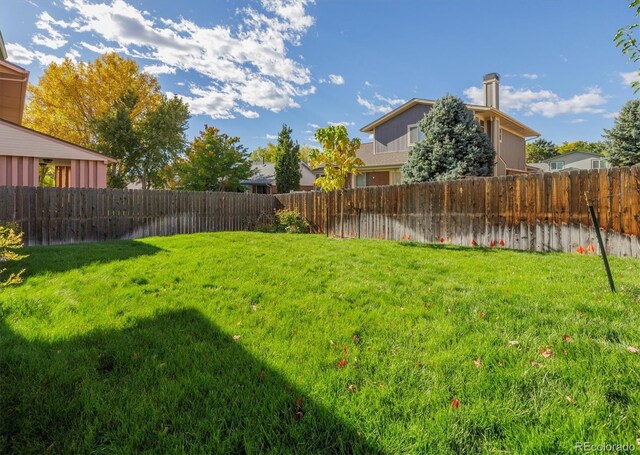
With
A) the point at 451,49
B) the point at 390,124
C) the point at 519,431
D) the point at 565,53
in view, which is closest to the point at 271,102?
the point at 390,124

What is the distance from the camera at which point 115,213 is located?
34.2ft

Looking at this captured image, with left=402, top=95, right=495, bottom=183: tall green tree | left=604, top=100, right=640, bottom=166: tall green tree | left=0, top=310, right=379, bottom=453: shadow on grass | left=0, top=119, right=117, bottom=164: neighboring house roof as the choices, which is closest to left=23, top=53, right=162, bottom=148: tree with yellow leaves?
left=0, top=119, right=117, bottom=164: neighboring house roof

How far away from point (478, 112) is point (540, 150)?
52.7 m

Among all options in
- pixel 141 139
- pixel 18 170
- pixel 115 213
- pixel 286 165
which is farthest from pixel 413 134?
pixel 141 139

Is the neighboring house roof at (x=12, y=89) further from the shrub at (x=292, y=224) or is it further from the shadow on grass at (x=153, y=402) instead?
the shrub at (x=292, y=224)

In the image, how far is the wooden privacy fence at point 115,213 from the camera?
8961 mm

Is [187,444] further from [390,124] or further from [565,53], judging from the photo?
[390,124]

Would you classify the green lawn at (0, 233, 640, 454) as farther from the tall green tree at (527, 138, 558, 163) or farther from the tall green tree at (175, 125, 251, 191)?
the tall green tree at (527, 138, 558, 163)

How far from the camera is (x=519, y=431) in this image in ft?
5.33

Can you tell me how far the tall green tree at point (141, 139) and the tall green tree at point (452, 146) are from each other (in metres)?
20.8

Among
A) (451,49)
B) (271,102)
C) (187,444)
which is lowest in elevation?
(187,444)

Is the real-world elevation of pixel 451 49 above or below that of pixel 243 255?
above

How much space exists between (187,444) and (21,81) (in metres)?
10.8

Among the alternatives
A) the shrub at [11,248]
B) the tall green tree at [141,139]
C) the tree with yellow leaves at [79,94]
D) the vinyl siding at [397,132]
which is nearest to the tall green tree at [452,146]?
the vinyl siding at [397,132]
